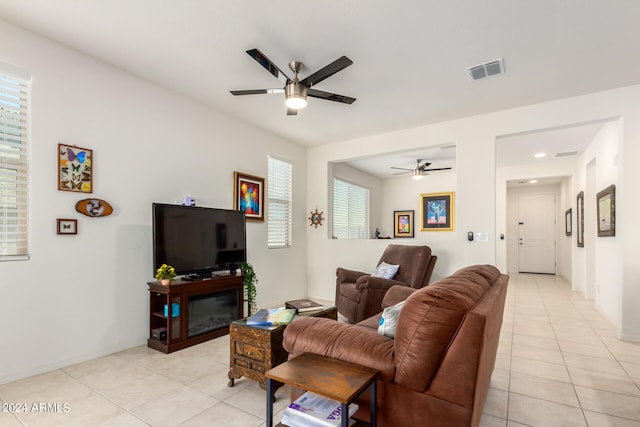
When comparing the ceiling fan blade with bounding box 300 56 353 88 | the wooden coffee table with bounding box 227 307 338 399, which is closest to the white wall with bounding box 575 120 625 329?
the ceiling fan blade with bounding box 300 56 353 88

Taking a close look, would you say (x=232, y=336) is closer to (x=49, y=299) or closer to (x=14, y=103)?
(x=49, y=299)

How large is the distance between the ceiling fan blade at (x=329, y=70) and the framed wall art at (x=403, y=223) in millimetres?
6103

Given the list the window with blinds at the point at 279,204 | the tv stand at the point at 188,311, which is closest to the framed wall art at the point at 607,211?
the window with blinds at the point at 279,204

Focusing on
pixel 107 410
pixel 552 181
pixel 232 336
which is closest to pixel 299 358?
pixel 232 336

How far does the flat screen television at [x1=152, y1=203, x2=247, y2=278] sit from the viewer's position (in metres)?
3.19

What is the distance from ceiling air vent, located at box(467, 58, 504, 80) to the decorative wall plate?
3641mm

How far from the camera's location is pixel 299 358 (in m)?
1.65

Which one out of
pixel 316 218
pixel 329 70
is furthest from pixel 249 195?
pixel 329 70

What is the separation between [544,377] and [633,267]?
1883 mm

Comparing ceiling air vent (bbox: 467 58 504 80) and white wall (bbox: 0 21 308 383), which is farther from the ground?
ceiling air vent (bbox: 467 58 504 80)

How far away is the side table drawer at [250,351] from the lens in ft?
7.50

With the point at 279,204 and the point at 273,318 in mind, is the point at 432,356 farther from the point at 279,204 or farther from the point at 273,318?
the point at 279,204

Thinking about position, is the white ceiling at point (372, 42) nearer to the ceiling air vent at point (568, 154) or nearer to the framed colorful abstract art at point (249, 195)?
the framed colorful abstract art at point (249, 195)

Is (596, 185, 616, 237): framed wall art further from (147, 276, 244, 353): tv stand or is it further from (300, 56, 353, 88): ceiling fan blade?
(147, 276, 244, 353): tv stand
